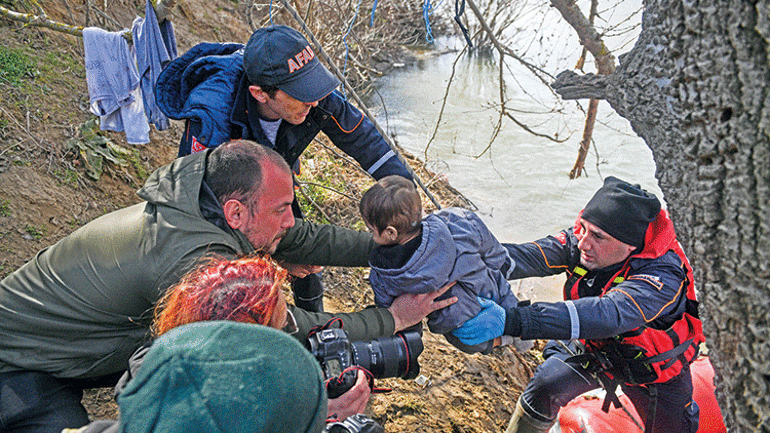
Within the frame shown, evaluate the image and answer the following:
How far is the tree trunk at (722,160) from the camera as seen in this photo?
3.69 feet

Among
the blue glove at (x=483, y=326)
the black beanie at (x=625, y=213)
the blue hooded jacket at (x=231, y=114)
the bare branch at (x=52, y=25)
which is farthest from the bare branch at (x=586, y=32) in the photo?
the bare branch at (x=52, y=25)

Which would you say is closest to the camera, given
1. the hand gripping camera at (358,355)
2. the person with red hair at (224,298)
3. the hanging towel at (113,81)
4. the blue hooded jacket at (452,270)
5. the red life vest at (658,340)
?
the person with red hair at (224,298)

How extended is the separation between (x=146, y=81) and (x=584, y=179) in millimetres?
7986

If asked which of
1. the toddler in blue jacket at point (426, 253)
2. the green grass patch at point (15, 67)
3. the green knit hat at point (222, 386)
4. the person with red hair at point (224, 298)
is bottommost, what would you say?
the toddler in blue jacket at point (426, 253)

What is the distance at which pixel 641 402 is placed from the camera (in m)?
2.77

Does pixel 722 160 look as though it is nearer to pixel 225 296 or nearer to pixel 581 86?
pixel 581 86

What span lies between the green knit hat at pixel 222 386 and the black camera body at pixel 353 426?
0.60 meters

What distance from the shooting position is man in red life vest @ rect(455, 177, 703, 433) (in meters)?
2.31

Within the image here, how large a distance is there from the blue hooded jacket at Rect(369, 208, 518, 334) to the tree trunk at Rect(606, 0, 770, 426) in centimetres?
99

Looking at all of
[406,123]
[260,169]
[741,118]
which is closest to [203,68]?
[260,169]

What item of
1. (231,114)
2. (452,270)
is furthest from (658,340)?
(231,114)

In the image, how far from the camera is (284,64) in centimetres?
237

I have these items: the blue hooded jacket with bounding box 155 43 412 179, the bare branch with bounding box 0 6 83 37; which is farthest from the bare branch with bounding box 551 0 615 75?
the bare branch with bounding box 0 6 83 37

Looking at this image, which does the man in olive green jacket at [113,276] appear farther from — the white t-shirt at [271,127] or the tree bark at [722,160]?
the tree bark at [722,160]
